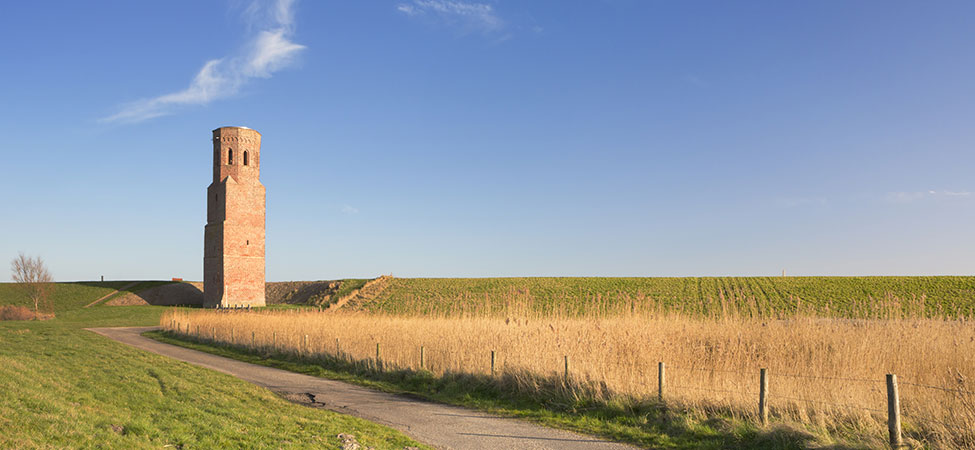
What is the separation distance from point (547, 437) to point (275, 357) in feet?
51.0

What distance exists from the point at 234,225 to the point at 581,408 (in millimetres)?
49297

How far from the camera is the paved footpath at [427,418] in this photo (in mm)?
9039

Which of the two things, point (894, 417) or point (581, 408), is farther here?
point (581, 408)

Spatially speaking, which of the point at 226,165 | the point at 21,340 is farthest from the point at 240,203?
the point at 21,340

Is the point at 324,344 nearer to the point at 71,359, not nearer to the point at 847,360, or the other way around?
the point at 71,359

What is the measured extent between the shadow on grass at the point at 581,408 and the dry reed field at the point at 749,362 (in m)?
0.12

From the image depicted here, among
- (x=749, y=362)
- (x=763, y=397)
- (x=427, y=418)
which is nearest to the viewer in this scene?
(x=763, y=397)

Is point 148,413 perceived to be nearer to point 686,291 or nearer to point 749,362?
point 749,362

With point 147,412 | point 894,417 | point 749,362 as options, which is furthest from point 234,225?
point 894,417

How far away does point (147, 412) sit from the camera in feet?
31.1

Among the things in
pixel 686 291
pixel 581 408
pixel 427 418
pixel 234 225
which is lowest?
pixel 427 418

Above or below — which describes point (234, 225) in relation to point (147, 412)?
above

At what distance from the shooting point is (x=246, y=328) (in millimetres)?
27172

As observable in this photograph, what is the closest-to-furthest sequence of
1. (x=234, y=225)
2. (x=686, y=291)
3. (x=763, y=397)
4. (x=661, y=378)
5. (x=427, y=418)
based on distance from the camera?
(x=763, y=397) → (x=661, y=378) → (x=427, y=418) → (x=686, y=291) → (x=234, y=225)
